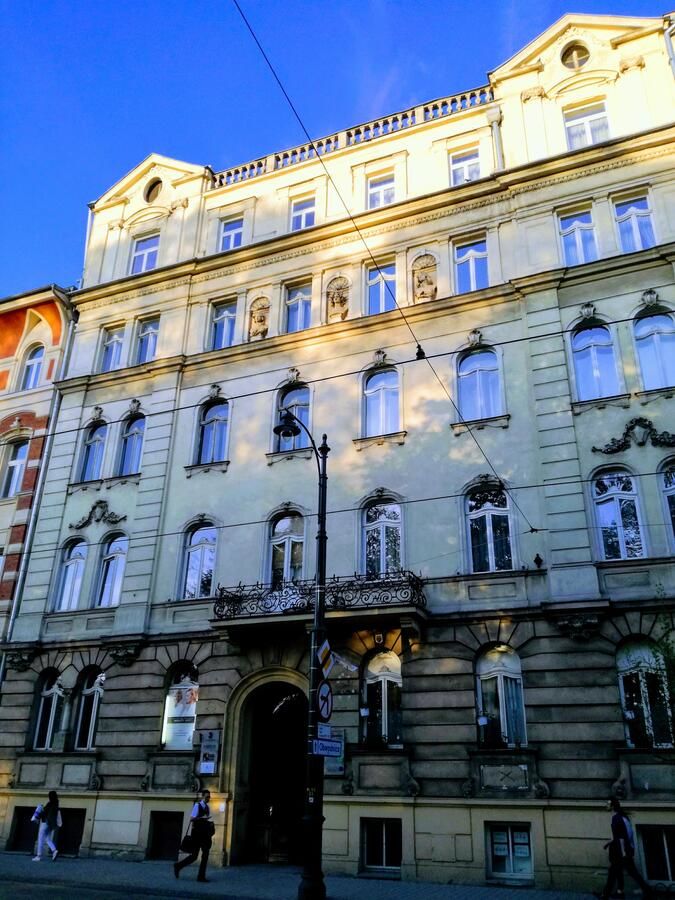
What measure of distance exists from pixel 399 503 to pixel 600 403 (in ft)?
19.0

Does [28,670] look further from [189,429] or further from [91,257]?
[91,257]

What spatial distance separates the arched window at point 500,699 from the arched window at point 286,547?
18.7ft

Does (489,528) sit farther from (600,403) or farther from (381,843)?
(381,843)

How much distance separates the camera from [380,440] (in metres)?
21.0

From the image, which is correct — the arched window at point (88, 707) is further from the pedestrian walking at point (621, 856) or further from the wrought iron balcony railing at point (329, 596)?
the pedestrian walking at point (621, 856)

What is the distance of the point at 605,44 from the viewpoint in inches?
906

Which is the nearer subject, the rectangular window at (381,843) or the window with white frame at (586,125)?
the rectangular window at (381,843)

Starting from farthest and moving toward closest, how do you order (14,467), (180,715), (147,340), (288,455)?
1. (14,467)
2. (147,340)
3. (288,455)
4. (180,715)

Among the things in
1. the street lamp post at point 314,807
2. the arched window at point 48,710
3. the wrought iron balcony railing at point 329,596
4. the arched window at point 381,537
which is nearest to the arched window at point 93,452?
the arched window at point 48,710

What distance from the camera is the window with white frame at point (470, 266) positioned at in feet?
73.1

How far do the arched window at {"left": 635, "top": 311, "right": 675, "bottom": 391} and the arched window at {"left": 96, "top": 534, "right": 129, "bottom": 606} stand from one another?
1604 cm

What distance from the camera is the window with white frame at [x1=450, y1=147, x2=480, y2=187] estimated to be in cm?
2406

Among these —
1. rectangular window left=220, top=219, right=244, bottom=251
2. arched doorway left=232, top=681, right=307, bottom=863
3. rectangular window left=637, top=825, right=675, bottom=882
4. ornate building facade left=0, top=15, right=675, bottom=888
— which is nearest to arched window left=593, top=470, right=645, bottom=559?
ornate building facade left=0, top=15, right=675, bottom=888

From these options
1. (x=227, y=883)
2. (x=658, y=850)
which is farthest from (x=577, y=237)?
(x=227, y=883)
